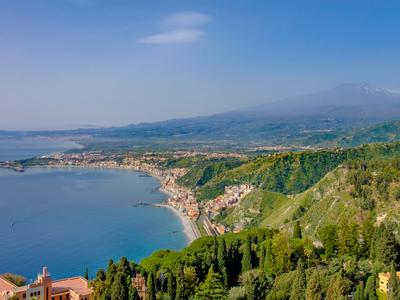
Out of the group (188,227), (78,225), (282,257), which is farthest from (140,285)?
(78,225)

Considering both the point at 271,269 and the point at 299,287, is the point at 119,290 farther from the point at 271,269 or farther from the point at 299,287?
the point at 271,269

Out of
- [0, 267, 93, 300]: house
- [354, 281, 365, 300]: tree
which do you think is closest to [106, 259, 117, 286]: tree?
[0, 267, 93, 300]: house

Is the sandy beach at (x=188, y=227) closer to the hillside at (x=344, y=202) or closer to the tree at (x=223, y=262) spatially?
the hillside at (x=344, y=202)

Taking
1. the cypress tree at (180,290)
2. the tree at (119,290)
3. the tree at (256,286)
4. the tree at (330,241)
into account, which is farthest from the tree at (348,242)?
the tree at (119,290)

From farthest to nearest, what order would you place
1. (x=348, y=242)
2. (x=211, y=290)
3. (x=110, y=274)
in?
(x=348, y=242), (x=211, y=290), (x=110, y=274)

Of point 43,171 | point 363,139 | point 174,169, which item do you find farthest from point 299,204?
point 363,139

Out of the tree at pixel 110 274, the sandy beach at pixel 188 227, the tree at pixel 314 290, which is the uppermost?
the tree at pixel 110 274
